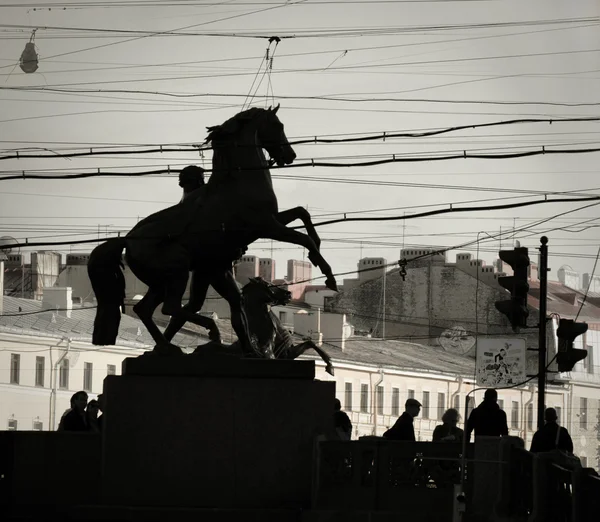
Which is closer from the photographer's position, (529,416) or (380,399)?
(380,399)

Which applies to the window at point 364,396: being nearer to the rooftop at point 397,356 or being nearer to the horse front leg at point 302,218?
the rooftop at point 397,356

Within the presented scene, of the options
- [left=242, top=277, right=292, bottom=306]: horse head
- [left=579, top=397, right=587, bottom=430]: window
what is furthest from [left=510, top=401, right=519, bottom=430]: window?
[left=242, top=277, right=292, bottom=306]: horse head

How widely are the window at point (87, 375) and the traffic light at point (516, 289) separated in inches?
1951

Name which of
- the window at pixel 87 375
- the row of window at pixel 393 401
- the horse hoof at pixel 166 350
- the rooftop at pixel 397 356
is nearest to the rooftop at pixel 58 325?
the window at pixel 87 375

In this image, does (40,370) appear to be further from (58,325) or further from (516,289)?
(516,289)

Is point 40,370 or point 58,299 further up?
point 58,299

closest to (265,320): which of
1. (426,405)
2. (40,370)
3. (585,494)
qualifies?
(585,494)

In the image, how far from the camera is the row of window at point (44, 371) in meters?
70.2

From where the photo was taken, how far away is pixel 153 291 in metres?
20.5

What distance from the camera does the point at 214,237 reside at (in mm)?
20078

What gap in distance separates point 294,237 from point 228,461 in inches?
91.8

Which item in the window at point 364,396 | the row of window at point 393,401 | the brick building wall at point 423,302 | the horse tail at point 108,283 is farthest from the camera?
the brick building wall at point 423,302

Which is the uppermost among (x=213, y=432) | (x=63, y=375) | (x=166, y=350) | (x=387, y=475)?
(x=63, y=375)

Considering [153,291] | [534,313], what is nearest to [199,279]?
[153,291]
